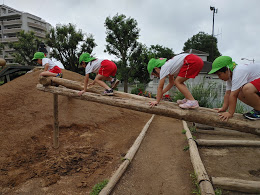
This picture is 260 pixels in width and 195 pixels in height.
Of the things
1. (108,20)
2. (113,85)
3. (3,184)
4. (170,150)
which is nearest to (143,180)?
(170,150)

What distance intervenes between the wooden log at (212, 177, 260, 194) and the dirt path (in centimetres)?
51

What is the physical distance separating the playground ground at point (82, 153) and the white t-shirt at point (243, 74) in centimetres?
206

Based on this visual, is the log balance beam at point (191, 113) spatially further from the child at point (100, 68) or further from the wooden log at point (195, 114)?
the child at point (100, 68)

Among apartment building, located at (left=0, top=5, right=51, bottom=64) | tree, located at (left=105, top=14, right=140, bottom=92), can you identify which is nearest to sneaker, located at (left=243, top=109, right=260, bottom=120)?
tree, located at (left=105, top=14, right=140, bottom=92)

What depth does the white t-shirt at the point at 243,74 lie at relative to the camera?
94.7 inches

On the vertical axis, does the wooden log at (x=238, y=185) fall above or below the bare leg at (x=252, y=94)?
below

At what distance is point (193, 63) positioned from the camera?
3.03 metres

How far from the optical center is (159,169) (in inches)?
159

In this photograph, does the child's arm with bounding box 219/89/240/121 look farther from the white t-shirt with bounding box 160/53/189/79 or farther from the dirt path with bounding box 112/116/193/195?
the dirt path with bounding box 112/116/193/195

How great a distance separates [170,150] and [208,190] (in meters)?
2.20

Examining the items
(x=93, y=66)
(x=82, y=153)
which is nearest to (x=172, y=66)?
(x=93, y=66)

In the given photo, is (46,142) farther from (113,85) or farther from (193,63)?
(193,63)

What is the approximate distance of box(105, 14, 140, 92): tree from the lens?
14394 mm

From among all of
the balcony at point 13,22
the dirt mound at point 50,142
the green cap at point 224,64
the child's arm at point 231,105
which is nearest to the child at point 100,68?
the dirt mound at point 50,142
